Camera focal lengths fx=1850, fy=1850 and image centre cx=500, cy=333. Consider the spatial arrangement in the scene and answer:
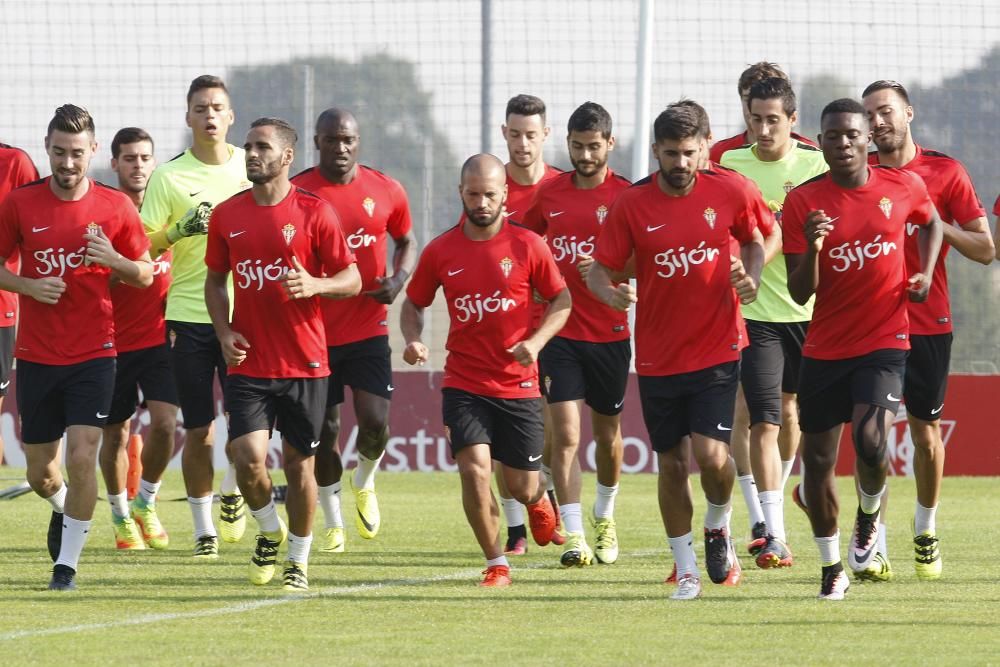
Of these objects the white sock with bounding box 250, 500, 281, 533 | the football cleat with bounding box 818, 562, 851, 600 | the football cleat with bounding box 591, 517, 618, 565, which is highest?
the white sock with bounding box 250, 500, 281, 533

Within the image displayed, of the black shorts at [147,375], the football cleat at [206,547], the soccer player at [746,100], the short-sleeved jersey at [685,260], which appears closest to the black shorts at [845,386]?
the short-sleeved jersey at [685,260]

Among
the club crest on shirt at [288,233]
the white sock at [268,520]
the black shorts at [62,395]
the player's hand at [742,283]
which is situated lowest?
the white sock at [268,520]

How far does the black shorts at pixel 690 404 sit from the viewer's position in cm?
897

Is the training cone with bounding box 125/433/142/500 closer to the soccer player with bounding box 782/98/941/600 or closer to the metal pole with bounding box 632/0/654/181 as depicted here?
the soccer player with bounding box 782/98/941/600

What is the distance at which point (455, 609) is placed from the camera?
8.59 metres

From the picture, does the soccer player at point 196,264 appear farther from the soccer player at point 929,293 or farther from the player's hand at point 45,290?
the soccer player at point 929,293

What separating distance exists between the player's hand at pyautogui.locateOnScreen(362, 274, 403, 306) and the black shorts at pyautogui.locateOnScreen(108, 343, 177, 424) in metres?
1.55

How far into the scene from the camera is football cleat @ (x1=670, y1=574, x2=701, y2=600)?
8891mm

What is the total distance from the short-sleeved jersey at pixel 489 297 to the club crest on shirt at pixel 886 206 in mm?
1703

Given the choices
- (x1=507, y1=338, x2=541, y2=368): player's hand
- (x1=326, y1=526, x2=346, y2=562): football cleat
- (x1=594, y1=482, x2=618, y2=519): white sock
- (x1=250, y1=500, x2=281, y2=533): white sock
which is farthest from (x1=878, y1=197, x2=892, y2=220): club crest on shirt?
(x1=326, y1=526, x2=346, y2=562): football cleat

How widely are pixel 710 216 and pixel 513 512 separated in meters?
2.72

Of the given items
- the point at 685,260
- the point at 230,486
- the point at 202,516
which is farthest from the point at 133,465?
the point at 685,260

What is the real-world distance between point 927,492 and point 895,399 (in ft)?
4.59

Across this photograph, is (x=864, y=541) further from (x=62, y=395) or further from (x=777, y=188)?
(x=62, y=395)
